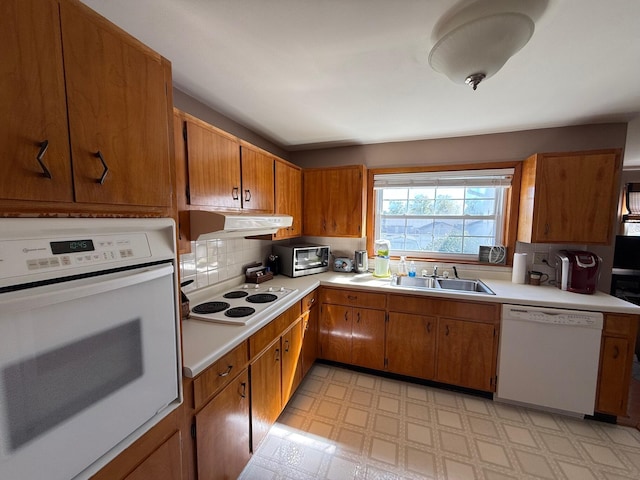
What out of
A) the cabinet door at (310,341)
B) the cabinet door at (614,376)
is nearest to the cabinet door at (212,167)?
the cabinet door at (310,341)

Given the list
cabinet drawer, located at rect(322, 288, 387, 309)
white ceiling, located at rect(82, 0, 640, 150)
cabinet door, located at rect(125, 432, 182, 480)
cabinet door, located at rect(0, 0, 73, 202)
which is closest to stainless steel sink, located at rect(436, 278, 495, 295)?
cabinet drawer, located at rect(322, 288, 387, 309)

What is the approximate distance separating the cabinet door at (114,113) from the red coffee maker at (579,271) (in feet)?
9.57

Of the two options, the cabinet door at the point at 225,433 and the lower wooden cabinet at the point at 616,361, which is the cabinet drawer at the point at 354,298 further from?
the lower wooden cabinet at the point at 616,361

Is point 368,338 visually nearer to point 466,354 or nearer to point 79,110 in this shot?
point 466,354

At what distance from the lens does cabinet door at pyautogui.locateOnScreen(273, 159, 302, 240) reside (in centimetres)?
235

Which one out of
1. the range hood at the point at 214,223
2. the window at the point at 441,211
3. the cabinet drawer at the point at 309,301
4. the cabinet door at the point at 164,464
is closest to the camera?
the cabinet door at the point at 164,464

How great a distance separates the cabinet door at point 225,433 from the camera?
1.15 metres

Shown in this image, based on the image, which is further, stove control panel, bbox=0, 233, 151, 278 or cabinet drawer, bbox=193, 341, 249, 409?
cabinet drawer, bbox=193, 341, 249, 409

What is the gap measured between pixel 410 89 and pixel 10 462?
2.18 meters

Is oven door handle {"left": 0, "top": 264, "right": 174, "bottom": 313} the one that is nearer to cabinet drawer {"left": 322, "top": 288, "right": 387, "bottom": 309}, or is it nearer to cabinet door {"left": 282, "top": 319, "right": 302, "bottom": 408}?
cabinet door {"left": 282, "top": 319, "right": 302, "bottom": 408}

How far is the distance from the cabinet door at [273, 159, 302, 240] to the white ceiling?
46cm

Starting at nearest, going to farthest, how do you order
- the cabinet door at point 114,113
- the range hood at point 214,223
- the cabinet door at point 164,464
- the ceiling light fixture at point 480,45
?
the cabinet door at point 114,113 → the cabinet door at point 164,464 → the ceiling light fixture at point 480,45 → the range hood at point 214,223

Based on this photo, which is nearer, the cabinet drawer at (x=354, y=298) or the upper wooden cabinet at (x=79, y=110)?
the upper wooden cabinet at (x=79, y=110)

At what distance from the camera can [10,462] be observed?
0.54m
